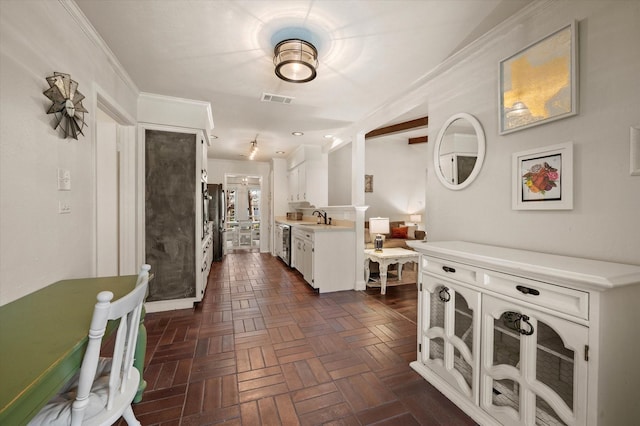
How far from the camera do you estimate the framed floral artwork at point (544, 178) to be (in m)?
1.49

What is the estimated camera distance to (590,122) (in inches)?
55.2

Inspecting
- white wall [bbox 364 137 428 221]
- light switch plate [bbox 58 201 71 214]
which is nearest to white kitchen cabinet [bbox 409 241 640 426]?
light switch plate [bbox 58 201 71 214]

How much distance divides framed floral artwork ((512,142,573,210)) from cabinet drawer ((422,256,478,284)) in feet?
1.79

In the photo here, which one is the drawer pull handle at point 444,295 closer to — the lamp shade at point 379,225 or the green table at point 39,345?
the green table at point 39,345

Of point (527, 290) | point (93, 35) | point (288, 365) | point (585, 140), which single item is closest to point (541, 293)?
point (527, 290)

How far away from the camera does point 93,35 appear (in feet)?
6.25

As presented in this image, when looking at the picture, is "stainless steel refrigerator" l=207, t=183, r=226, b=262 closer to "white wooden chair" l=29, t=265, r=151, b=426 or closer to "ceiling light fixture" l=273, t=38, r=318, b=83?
"ceiling light fixture" l=273, t=38, r=318, b=83

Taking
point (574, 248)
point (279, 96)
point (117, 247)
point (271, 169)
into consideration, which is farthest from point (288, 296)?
point (271, 169)

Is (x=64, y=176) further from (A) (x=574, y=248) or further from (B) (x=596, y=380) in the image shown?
(A) (x=574, y=248)

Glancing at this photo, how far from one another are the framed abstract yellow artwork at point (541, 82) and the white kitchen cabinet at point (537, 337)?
0.82 meters

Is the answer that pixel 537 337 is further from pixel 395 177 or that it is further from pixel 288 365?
pixel 395 177

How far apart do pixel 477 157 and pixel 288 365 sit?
6.96ft

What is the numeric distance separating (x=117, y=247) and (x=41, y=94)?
1.90 m

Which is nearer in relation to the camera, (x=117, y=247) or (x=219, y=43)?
(x=219, y=43)
